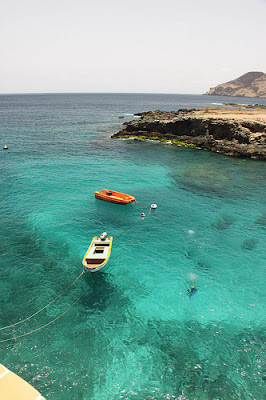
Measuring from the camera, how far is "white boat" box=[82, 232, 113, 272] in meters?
21.9

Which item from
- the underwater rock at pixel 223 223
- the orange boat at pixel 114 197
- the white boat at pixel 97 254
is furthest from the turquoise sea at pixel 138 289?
the white boat at pixel 97 254

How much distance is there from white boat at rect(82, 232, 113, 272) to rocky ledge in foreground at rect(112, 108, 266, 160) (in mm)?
47598

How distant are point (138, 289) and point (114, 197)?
17.7 metres

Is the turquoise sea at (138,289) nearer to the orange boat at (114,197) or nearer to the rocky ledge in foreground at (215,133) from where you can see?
the orange boat at (114,197)

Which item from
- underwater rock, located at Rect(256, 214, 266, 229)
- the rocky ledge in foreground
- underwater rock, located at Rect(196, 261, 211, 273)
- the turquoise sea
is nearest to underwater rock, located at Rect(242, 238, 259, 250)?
the turquoise sea

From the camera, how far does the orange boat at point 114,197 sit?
35719mm

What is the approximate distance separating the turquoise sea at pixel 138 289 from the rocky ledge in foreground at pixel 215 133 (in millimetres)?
18973

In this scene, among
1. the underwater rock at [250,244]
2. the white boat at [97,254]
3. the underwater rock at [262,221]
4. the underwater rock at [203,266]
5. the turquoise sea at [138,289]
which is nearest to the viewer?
the turquoise sea at [138,289]

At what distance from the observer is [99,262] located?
2275cm

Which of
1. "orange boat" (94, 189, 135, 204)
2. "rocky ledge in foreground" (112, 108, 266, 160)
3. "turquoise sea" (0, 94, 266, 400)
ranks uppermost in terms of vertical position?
"rocky ledge in foreground" (112, 108, 266, 160)

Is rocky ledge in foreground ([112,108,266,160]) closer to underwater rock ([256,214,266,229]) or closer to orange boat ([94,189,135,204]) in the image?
underwater rock ([256,214,266,229])

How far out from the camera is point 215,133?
217 feet

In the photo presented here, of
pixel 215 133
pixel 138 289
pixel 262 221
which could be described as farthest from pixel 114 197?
pixel 215 133

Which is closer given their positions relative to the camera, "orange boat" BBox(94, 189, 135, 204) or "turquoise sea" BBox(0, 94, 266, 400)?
"turquoise sea" BBox(0, 94, 266, 400)
